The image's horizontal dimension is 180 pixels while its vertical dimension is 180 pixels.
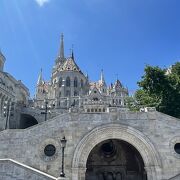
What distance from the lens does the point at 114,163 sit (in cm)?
2155

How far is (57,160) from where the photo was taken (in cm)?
1816

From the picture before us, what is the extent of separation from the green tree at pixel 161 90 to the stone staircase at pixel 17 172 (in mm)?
16199

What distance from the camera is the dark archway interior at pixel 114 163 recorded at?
2136 centimetres

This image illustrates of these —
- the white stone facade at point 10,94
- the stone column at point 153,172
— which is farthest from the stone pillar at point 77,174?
the white stone facade at point 10,94

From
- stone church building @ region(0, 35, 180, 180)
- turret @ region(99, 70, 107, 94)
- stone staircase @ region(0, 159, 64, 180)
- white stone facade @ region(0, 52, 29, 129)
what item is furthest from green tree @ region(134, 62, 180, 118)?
turret @ region(99, 70, 107, 94)

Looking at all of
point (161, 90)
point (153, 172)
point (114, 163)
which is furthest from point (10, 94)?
point (153, 172)

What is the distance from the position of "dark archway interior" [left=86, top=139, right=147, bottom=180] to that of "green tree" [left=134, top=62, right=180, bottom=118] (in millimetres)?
8102

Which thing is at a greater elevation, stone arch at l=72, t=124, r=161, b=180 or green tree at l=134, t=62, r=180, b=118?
green tree at l=134, t=62, r=180, b=118

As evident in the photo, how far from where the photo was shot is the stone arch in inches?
709

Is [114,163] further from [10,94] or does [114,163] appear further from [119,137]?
[10,94]

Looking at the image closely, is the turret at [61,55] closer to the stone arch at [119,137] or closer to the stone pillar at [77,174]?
the stone arch at [119,137]

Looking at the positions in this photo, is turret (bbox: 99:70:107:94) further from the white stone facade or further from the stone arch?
the stone arch

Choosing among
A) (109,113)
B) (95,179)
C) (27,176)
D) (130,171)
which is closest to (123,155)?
(130,171)

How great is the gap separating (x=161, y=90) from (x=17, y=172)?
1854 cm
